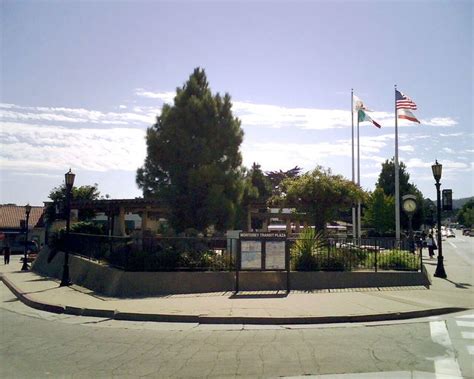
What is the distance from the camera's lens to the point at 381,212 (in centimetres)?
→ 5516

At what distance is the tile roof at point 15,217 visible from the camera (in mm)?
62581

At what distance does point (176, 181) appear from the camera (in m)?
21.2

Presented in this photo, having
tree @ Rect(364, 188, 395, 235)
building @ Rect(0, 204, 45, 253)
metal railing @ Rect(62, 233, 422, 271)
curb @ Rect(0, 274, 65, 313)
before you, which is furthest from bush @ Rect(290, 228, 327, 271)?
building @ Rect(0, 204, 45, 253)

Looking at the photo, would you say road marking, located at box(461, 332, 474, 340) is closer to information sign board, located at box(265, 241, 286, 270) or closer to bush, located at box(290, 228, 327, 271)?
information sign board, located at box(265, 241, 286, 270)

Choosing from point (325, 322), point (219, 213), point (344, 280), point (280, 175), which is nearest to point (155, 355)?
point (325, 322)

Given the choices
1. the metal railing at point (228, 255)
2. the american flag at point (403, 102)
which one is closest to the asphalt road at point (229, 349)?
the metal railing at point (228, 255)

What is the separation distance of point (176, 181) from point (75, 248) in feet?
20.7

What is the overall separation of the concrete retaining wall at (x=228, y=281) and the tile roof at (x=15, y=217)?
51.9 metres

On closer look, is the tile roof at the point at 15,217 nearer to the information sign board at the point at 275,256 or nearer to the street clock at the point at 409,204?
the street clock at the point at 409,204

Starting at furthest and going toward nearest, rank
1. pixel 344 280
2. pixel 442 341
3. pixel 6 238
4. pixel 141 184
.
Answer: pixel 6 238
pixel 141 184
pixel 344 280
pixel 442 341

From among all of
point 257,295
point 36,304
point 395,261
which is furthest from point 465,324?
point 36,304

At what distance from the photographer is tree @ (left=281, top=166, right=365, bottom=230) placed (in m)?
22.5

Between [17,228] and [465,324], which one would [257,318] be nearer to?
[465,324]

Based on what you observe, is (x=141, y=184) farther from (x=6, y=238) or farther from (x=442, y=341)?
(x=6, y=238)
